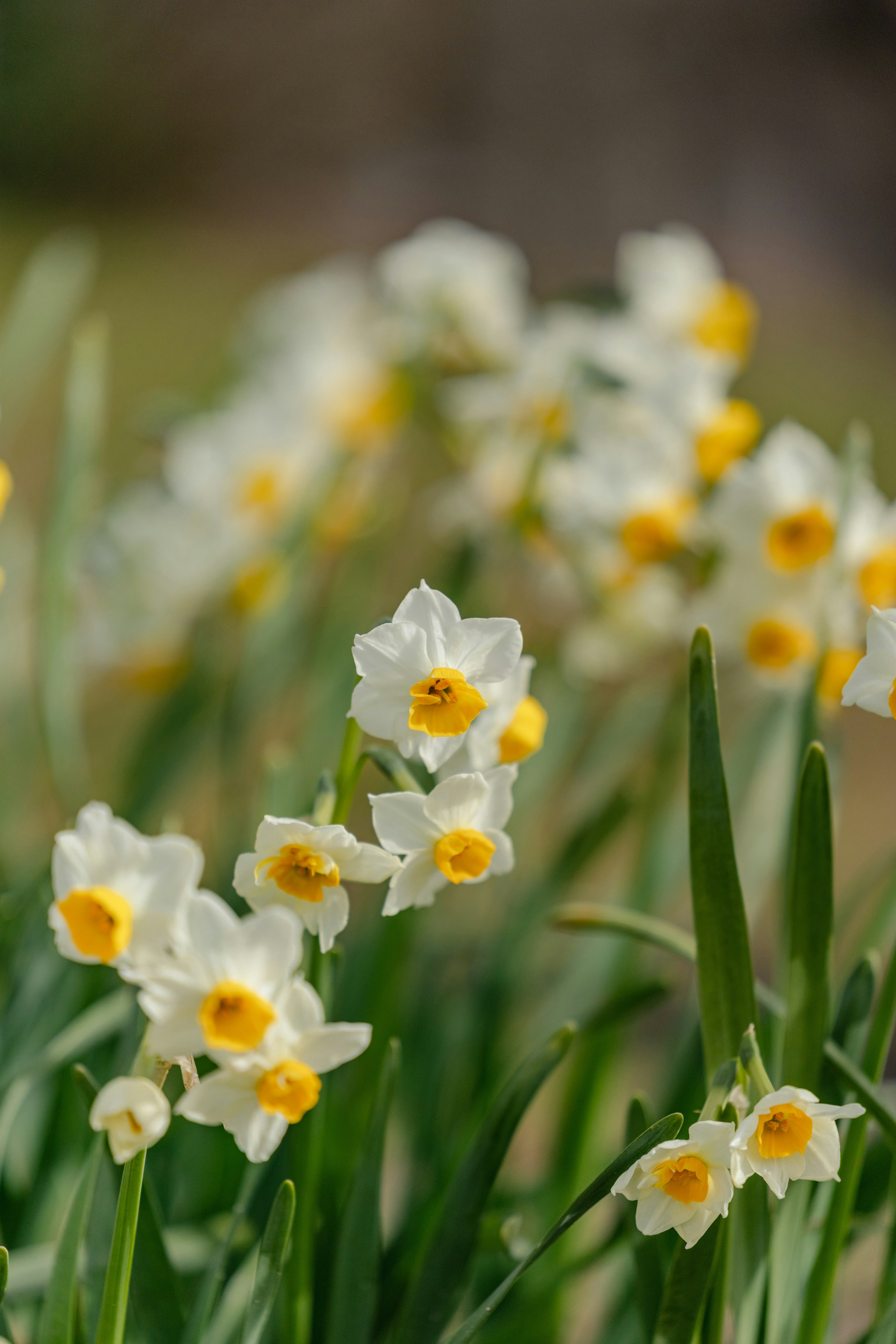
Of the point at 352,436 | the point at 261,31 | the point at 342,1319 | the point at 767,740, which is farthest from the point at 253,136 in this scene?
the point at 342,1319

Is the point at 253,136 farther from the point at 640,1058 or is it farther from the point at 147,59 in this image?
the point at 640,1058

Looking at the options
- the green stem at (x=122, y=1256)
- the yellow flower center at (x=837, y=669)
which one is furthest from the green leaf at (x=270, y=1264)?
the yellow flower center at (x=837, y=669)

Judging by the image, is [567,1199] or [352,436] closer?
[567,1199]

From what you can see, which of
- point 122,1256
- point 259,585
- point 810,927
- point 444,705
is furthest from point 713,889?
point 259,585

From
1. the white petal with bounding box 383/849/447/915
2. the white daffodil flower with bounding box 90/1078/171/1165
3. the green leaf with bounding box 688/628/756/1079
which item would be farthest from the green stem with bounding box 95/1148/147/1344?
the green leaf with bounding box 688/628/756/1079

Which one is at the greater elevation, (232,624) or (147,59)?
(147,59)

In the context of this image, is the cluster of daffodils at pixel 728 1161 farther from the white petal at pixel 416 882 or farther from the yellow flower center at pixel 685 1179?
the white petal at pixel 416 882
